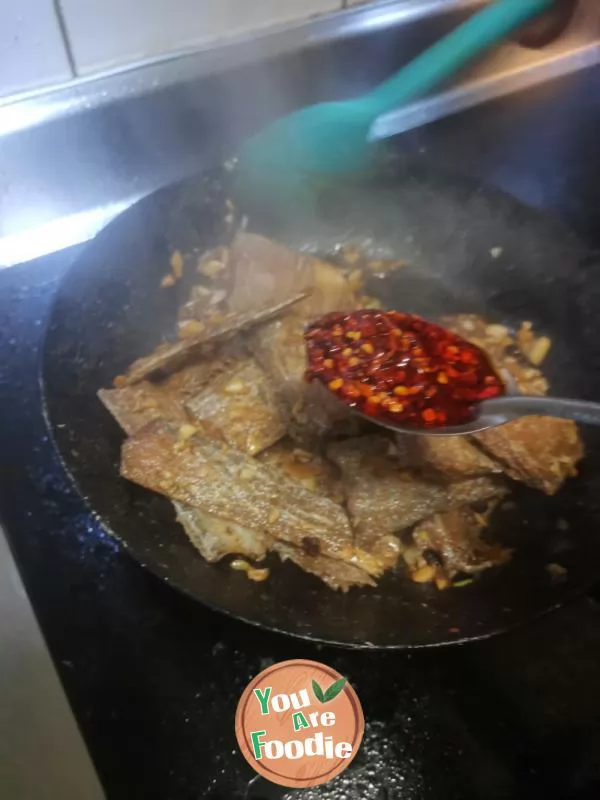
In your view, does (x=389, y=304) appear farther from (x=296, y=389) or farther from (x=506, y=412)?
(x=506, y=412)

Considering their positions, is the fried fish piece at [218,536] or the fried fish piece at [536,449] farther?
the fried fish piece at [536,449]

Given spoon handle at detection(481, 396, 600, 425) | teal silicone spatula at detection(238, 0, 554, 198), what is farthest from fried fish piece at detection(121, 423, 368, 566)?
teal silicone spatula at detection(238, 0, 554, 198)

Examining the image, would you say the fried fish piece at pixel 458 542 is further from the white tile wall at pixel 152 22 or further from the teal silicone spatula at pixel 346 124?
the white tile wall at pixel 152 22

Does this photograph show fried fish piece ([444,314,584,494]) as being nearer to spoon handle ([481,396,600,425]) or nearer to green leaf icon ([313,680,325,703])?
spoon handle ([481,396,600,425])

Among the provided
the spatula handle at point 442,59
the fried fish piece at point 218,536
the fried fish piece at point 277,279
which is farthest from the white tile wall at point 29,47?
the fried fish piece at point 218,536

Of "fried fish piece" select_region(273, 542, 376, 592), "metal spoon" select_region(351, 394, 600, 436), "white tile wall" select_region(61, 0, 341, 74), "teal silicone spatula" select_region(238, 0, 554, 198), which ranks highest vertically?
"white tile wall" select_region(61, 0, 341, 74)

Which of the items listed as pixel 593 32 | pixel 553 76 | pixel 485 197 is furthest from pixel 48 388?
pixel 593 32
